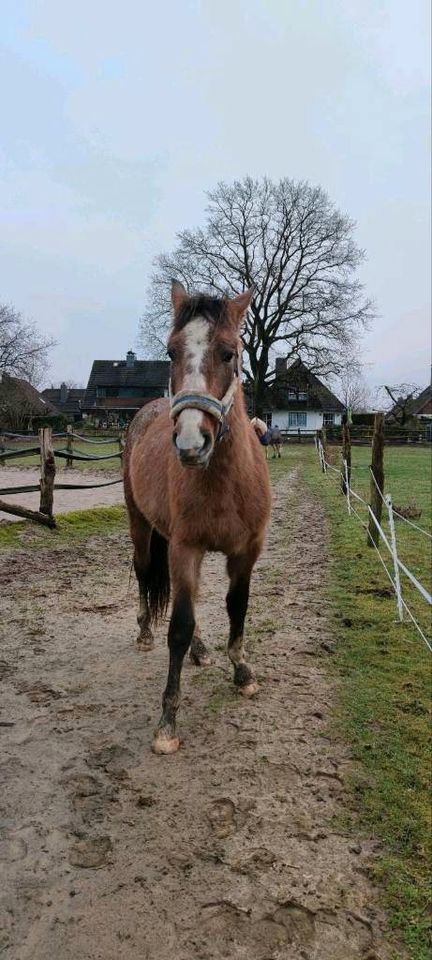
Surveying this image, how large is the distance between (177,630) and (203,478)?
0.82 meters

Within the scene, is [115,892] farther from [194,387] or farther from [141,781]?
[194,387]

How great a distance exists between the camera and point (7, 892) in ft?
6.28

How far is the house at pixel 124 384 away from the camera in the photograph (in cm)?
5828

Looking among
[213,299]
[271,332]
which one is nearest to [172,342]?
[213,299]

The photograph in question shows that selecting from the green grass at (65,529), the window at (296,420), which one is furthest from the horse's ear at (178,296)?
the window at (296,420)

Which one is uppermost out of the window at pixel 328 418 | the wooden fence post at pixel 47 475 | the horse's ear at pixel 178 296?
the window at pixel 328 418

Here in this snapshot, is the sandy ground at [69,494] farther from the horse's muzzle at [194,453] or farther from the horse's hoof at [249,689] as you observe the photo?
the horse's muzzle at [194,453]

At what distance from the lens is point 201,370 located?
260 cm

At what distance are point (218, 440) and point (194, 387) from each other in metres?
0.40

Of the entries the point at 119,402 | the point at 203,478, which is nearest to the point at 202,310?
the point at 203,478

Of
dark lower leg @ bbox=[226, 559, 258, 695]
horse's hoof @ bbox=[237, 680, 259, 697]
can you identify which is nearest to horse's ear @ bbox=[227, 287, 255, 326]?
dark lower leg @ bbox=[226, 559, 258, 695]

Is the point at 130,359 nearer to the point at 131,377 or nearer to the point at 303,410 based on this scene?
the point at 131,377

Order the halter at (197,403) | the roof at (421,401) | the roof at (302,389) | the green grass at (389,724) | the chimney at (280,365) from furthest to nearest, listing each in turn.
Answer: the roof at (421,401), the chimney at (280,365), the roof at (302,389), the halter at (197,403), the green grass at (389,724)

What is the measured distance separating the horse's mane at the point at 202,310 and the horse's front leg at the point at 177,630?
118cm
